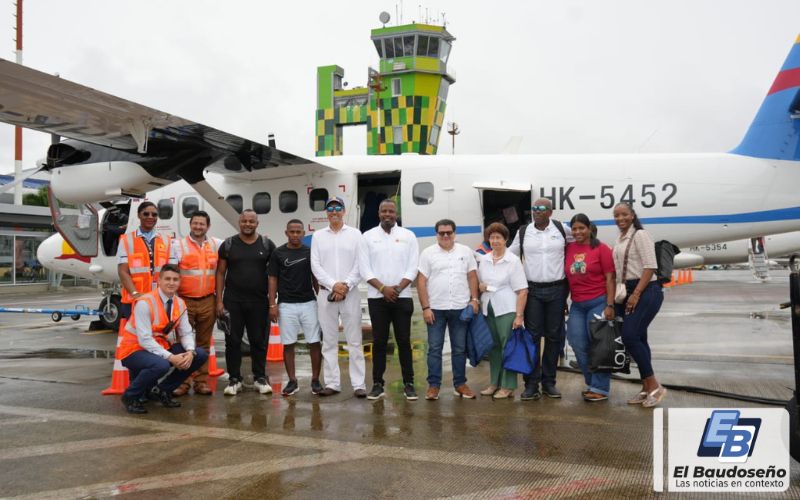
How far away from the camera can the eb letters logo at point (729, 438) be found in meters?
3.83

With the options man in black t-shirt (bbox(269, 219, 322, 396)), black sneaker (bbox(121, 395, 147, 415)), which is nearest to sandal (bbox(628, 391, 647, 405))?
man in black t-shirt (bbox(269, 219, 322, 396))

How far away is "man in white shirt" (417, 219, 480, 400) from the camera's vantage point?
618 centimetres

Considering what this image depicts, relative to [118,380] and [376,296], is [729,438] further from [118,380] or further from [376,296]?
[118,380]

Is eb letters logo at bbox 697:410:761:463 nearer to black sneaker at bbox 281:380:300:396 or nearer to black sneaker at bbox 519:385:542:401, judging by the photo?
black sneaker at bbox 519:385:542:401

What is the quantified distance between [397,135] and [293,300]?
46.1 m

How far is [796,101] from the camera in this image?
9.32m

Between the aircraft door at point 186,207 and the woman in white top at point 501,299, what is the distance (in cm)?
719

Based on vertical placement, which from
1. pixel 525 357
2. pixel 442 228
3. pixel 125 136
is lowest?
pixel 525 357

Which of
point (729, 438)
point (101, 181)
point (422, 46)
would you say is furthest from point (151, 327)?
point (422, 46)

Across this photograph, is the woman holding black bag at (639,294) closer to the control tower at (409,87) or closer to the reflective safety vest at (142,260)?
the reflective safety vest at (142,260)

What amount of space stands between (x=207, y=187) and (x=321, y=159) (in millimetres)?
2061

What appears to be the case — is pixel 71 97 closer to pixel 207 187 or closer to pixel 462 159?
pixel 207 187

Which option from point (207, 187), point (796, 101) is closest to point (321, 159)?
point (207, 187)

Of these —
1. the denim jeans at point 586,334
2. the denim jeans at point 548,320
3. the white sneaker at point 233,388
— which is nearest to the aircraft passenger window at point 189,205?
the white sneaker at point 233,388
